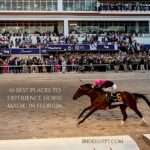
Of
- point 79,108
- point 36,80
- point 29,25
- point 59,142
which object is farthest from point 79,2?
point 59,142

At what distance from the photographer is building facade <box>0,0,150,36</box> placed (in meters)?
64.6

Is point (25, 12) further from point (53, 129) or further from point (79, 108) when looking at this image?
point (53, 129)

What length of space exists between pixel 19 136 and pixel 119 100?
3.14 metres

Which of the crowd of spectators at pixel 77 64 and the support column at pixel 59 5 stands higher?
the support column at pixel 59 5

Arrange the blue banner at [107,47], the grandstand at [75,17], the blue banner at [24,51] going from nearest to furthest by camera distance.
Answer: the blue banner at [24,51] → the blue banner at [107,47] → the grandstand at [75,17]

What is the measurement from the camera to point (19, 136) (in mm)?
14156

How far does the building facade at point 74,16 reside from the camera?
64562mm

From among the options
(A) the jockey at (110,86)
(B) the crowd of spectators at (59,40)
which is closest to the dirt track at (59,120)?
(A) the jockey at (110,86)

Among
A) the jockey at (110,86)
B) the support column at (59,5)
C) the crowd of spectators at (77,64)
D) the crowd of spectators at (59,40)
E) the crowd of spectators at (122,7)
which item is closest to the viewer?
the jockey at (110,86)

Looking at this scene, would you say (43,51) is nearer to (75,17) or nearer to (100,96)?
(75,17)

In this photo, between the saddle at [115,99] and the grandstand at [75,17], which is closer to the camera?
the saddle at [115,99]

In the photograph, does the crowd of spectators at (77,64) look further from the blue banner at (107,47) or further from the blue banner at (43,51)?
the blue banner at (107,47)

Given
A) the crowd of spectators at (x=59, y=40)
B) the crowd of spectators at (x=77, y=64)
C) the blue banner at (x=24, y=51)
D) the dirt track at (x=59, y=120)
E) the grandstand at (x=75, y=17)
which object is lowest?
the dirt track at (x=59, y=120)

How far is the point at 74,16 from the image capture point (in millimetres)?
65500
